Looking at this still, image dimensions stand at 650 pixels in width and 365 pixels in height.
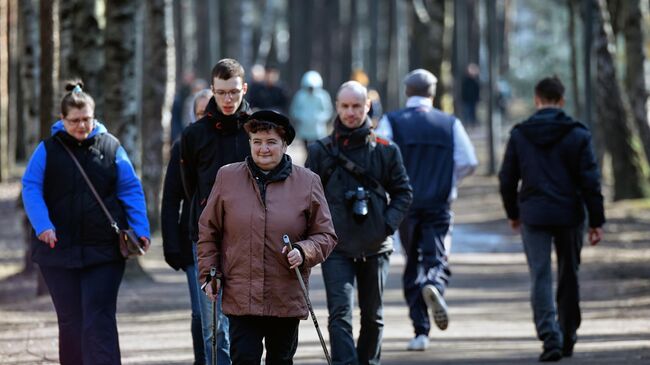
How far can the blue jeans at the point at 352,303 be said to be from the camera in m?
9.31

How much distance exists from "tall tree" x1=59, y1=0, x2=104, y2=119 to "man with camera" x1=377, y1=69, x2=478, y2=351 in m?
4.60

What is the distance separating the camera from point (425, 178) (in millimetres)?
11781

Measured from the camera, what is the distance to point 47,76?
1670 cm

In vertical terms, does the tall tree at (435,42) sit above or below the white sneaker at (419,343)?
above

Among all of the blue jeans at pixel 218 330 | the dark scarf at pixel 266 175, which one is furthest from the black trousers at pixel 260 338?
the blue jeans at pixel 218 330

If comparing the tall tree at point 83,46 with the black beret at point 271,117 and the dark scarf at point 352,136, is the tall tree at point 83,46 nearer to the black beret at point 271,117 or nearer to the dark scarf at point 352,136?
the dark scarf at point 352,136

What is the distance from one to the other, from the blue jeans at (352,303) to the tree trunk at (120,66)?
6.60 meters

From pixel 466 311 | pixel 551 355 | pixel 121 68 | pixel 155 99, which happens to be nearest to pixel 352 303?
pixel 551 355

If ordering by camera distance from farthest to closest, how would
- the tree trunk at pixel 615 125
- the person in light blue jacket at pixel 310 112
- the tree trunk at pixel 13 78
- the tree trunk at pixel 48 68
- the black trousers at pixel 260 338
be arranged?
the tree trunk at pixel 13 78
the person in light blue jacket at pixel 310 112
the tree trunk at pixel 615 125
the tree trunk at pixel 48 68
the black trousers at pixel 260 338

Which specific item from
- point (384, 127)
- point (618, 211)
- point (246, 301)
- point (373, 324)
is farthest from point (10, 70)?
point (246, 301)

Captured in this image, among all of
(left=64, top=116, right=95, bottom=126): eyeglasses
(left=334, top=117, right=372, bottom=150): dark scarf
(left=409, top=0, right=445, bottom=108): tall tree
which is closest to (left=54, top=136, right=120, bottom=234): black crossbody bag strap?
(left=64, top=116, right=95, bottom=126): eyeglasses

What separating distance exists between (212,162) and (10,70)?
24537 millimetres

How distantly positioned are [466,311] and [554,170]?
3.78 m

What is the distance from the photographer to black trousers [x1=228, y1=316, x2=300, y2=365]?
24.6ft
